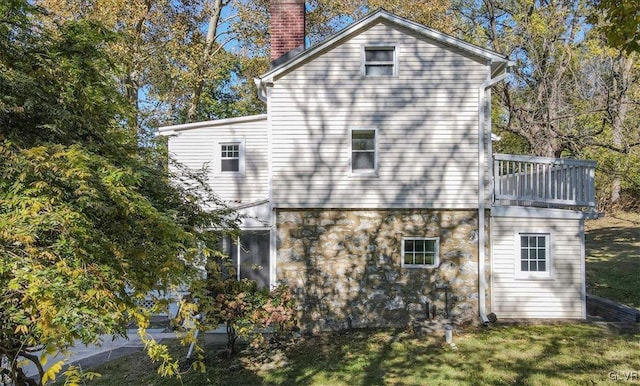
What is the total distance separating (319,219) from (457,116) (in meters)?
4.10

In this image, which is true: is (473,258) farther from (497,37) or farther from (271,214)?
(497,37)

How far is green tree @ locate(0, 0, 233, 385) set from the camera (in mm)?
2258

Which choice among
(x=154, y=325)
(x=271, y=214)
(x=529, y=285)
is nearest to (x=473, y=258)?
(x=529, y=285)

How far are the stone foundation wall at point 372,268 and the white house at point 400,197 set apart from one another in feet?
0.08

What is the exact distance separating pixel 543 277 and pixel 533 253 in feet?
1.95

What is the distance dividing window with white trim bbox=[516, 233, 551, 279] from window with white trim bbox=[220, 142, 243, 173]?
800 centimetres

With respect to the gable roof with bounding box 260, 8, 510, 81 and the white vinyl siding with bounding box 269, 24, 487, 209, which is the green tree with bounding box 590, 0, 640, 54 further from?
the white vinyl siding with bounding box 269, 24, 487, 209

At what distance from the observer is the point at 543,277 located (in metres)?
9.79

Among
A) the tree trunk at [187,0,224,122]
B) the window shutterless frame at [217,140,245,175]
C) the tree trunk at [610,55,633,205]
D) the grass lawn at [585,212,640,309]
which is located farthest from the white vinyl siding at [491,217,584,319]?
the tree trunk at [187,0,224,122]

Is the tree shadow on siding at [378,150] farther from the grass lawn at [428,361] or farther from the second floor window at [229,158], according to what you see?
the second floor window at [229,158]

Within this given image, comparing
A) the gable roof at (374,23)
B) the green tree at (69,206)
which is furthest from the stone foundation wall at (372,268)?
the green tree at (69,206)

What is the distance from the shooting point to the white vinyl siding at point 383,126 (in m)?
9.75

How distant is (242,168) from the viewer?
40.7 ft

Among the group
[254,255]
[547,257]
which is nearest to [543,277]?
[547,257]
